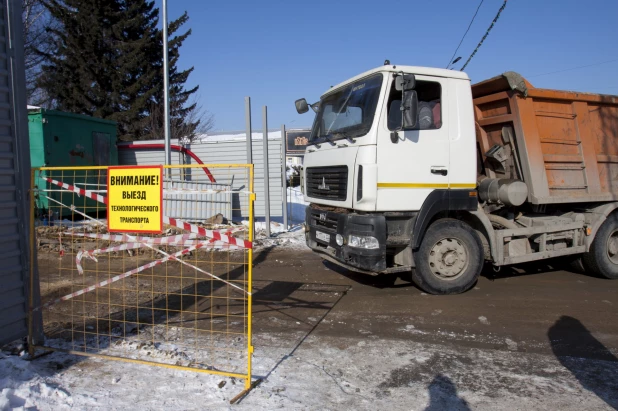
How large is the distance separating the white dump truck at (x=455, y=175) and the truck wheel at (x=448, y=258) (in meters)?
0.01

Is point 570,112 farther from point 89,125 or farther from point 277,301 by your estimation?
point 89,125

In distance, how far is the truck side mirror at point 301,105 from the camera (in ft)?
24.3

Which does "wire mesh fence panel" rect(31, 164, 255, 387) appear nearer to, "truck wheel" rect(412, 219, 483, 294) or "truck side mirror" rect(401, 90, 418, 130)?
"truck side mirror" rect(401, 90, 418, 130)

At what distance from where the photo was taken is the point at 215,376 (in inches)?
146

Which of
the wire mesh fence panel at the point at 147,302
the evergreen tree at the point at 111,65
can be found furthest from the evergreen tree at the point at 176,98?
the wire mesh fence panel at the point at 147,302

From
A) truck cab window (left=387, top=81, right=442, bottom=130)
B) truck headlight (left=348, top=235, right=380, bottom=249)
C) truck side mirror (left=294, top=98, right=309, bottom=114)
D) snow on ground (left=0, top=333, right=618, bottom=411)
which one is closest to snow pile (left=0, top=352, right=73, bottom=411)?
snow on ground (left=0, top=333, right=618, bottom=411)

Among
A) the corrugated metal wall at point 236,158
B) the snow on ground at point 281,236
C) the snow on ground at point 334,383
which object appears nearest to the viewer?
the snow on ground at point 334,383

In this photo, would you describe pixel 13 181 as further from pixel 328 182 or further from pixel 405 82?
pixel 405 82

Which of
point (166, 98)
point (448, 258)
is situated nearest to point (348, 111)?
point (448, 258)

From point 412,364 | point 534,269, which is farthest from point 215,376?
point 534,269

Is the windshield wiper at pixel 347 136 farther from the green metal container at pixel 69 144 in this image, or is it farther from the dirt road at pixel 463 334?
the green metal container at pixel 69 144

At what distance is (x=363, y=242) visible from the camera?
5.61 metres

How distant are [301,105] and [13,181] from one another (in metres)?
4.41

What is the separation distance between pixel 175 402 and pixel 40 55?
28.4m
